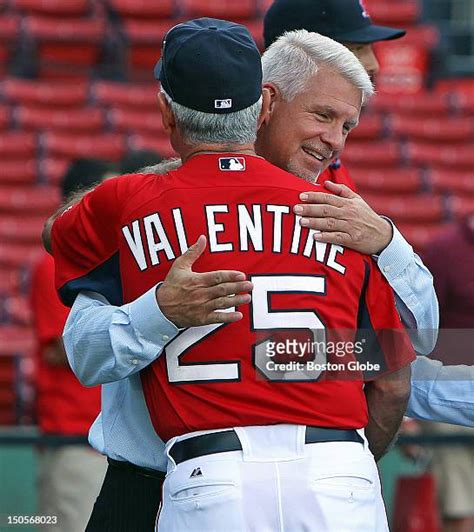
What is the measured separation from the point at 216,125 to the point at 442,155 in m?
7.78

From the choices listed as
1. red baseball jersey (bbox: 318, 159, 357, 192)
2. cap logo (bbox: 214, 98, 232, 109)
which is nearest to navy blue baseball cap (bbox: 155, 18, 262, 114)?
cap logo (bbox: 214, 98, 232, 109)

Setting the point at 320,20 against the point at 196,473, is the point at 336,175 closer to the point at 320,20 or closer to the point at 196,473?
the point at 320,20

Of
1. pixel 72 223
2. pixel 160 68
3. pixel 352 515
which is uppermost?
pixel 160 68

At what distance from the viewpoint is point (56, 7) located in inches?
414

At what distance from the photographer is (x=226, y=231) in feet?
7.52

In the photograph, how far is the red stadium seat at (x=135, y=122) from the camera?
9508 millimetres

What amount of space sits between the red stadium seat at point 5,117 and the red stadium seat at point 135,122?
79 cm

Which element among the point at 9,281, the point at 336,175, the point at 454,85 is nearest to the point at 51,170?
the point at 9,281

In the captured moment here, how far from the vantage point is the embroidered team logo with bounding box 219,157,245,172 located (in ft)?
7.74

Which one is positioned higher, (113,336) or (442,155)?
(113,336)

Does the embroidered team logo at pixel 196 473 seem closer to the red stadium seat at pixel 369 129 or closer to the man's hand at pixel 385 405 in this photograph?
the man's hand at pixel 385 405

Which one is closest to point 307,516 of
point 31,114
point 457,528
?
point 457,528

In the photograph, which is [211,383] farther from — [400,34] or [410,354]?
[400,34]

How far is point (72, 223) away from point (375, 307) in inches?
24.7
